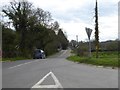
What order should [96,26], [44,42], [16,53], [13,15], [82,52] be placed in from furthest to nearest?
[44,42] < [13,15] < [16,53] < [82,52] < [96,26]

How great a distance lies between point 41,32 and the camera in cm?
8625

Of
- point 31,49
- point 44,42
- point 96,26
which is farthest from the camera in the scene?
point 44,42

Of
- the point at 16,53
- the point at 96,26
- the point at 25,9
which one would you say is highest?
the point at 25,9

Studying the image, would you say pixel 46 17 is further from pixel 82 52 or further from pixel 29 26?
pixel 82 52

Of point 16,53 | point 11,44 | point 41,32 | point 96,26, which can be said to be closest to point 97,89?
point 96,26

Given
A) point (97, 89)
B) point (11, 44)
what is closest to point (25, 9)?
point (11, 44)

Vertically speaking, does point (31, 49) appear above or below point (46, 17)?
below

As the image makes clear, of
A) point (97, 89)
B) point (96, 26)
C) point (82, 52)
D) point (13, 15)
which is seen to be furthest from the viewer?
point (13, 15)

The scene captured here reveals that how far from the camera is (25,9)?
266ft

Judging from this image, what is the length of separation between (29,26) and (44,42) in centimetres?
1634

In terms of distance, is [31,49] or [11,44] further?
[31,49]

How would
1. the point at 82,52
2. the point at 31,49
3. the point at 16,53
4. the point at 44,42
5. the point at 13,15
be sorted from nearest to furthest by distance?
the point at 82,52, the point at 16,53, the point at 13,15, the point at 31,49, the point at 44,42

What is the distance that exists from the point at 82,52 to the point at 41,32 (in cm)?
2347

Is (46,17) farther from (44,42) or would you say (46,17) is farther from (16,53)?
(16,53)
